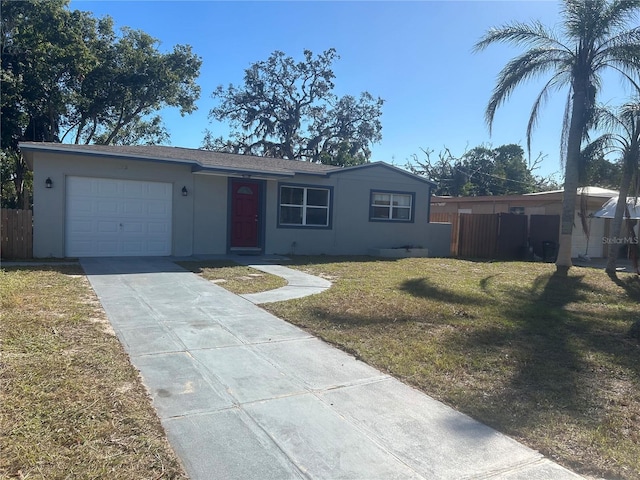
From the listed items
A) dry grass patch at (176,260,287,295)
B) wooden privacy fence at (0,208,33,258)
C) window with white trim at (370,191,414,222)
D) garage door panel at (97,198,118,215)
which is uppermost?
window with white trim at (370,191,414,222)

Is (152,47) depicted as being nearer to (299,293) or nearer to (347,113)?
(347,113)

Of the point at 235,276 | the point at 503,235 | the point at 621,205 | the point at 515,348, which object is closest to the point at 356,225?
the point at 503,235

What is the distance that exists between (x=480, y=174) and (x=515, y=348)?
44066 millimetres

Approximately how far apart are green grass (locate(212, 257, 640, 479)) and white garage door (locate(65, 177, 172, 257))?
556cm

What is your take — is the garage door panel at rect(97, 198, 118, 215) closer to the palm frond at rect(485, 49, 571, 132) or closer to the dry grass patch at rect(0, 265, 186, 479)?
the dry grass patch at rect(0, 265, 186, 479)

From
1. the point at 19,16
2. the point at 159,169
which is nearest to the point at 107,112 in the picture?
the point at 19,16

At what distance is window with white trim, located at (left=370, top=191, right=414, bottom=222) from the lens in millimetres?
16875

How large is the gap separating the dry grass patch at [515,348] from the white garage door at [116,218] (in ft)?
19.1

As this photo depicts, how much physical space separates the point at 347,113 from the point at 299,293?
30356 mm

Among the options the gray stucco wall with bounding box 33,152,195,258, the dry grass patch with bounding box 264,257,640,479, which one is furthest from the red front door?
the dry grass patch with bounding box 264,257,640,479

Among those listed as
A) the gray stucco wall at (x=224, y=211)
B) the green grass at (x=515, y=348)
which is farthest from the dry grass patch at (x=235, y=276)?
the gray stucco wall at (x=224, y=211)

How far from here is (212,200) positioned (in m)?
14.0

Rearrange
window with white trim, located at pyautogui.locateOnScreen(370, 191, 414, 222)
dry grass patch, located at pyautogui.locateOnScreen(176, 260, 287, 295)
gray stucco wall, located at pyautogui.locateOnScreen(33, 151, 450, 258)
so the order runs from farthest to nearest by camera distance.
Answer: window with white trim, located at pyautogui.locateOnScreen(370, 191, 414, 222) < gray stucco wall, located at pyautogui.locateOnScreen(33, 151, 450, 258) < dry grass patch, located at pyautogui.locateOnScreen(176, 260, 287, 295)

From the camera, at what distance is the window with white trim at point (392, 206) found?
55.4ft
